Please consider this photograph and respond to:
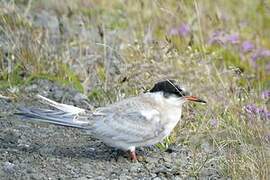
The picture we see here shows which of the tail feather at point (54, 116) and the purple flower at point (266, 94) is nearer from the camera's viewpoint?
the tail feather at point (54, 116)

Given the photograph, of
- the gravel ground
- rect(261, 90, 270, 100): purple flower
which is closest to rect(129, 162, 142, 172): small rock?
the gravel ground

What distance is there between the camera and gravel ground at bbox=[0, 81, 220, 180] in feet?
15.1

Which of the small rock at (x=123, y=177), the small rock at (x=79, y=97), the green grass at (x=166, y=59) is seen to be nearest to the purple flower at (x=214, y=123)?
the green grass at (x=166, y=59)

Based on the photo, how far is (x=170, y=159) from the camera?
4.94 metres

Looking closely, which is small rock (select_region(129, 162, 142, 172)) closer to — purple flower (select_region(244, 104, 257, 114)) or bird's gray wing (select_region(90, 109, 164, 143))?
bird's gray wing (select_region(90, 109, 164, 143))

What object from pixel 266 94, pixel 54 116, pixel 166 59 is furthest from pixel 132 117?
pixel 266 94

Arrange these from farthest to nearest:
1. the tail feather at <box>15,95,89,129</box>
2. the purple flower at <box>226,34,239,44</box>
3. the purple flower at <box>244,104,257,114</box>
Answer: the purple flower at <box>226,34,239,44</box> < the purple flower at <box>244,104,257,114</box> < the tail feather at <box>15,95,89,129</box>

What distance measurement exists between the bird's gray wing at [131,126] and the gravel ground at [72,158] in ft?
0.69

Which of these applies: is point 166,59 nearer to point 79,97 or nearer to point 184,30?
point 79,97

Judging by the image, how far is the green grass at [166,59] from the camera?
484 centimetres

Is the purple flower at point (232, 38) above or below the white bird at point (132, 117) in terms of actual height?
below

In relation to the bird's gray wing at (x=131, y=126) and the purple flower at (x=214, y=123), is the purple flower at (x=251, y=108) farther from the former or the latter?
the bird's gray wing at (x=131, y=126)

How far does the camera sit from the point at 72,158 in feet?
15.7

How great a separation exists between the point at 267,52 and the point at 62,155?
8.76 ft
